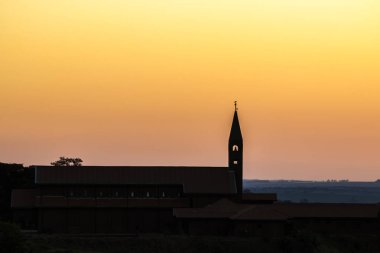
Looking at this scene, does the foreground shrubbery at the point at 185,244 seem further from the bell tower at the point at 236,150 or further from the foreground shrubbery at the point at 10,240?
the bell tower at the point at 236,150

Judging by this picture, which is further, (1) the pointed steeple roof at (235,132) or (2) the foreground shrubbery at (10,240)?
(1) the pointed steeple roof at (235,132)

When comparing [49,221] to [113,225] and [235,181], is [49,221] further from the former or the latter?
[235,181]

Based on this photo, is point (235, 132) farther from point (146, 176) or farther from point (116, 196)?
point (116, 196)

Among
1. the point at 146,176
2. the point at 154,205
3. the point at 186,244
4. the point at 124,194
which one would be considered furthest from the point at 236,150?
the point at 186,244

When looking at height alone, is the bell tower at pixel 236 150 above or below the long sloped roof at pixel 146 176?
above

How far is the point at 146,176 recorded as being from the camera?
11944cm

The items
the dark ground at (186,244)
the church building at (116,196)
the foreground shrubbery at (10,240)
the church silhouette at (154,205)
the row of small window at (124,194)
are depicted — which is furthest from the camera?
the row of small window at (124,194)

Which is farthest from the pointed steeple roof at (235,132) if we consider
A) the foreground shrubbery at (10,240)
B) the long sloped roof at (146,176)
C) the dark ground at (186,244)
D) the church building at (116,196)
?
the foreground shrubbery at (10,240)

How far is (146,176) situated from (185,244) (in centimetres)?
2155

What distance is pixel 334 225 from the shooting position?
110938 mm

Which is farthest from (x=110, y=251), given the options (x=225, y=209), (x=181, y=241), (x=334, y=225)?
(x=334, y=225)

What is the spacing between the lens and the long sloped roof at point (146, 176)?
117562 mm

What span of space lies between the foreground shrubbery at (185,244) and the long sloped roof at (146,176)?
629 inches

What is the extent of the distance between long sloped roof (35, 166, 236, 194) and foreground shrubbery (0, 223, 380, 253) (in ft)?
52.4
